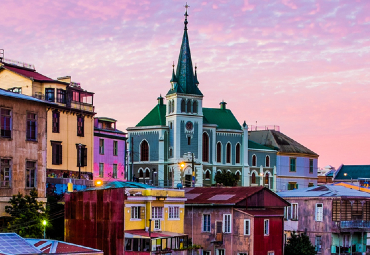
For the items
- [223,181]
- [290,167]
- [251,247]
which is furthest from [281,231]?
[290,167]

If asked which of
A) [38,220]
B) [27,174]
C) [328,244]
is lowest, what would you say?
[328,244]

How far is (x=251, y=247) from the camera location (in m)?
45.7

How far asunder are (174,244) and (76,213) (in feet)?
21.9

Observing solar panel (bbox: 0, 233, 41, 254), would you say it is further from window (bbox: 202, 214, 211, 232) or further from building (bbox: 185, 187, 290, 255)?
window (bbox: 202, 214, 211, 232)

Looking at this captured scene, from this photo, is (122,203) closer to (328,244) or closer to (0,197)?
(0,197)

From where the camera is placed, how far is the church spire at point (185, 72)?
101875 millimetres

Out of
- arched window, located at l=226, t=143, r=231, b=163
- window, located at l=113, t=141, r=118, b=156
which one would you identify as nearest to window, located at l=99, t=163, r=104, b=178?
window, located at l=113, t=141, r=118, b=156

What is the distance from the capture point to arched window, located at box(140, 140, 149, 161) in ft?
327

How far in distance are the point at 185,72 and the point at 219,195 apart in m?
54.7

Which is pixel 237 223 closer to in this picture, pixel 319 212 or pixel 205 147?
pixel 319 212

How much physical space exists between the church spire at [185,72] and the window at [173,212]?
56702 millimetres

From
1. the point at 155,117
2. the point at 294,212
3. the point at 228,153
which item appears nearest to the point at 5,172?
the point at 294,212

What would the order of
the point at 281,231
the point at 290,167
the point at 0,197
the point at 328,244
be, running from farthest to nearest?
1. the point at 290,167
2. the point at 328,244
3. the point at 281,231
4. the point at 0,197

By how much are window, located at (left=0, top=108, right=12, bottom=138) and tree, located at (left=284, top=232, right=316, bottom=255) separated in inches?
897
